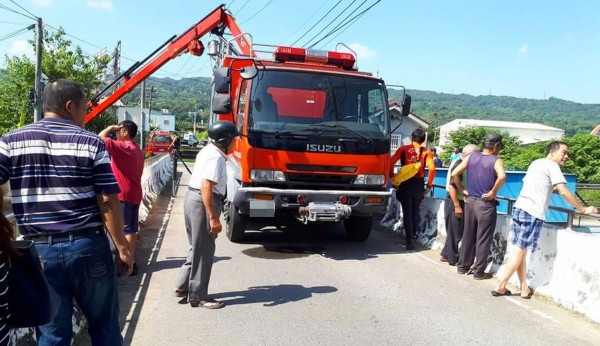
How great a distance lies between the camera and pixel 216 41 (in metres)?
12.9

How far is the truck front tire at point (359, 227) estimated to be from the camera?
8258 mm

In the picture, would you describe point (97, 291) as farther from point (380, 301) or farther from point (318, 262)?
point (318, 262)

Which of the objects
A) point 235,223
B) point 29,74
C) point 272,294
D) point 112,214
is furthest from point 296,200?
point 29,74

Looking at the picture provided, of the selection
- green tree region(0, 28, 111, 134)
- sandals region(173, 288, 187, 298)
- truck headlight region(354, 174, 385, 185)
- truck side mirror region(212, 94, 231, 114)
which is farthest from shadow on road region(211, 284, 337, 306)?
green tree region(0, 28, 111, 134)

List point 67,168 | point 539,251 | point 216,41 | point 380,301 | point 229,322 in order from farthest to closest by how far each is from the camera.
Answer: point 216,41 < point 539,251 < point 380,301 < point 229,322 < point 67,168

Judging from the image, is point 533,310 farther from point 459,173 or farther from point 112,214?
point 112,214

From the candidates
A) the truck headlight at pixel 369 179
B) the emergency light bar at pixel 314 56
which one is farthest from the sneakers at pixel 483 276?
the emergency light bar at pixel 314 56

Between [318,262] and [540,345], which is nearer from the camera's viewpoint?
[540,345]

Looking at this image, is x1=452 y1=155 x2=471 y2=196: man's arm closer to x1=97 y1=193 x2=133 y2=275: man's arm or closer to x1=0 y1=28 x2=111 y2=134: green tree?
x1=97 y1=193 x2=133 y2=275: man's arm

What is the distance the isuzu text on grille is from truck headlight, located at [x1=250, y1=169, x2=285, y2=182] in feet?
1.81

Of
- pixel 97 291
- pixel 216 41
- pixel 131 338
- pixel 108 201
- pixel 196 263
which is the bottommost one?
pixel 131 338

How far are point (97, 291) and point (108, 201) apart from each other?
22.1 inches

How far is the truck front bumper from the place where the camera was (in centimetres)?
697

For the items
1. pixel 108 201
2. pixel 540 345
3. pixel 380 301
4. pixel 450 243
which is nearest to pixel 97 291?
Answer: pixel 108 201
